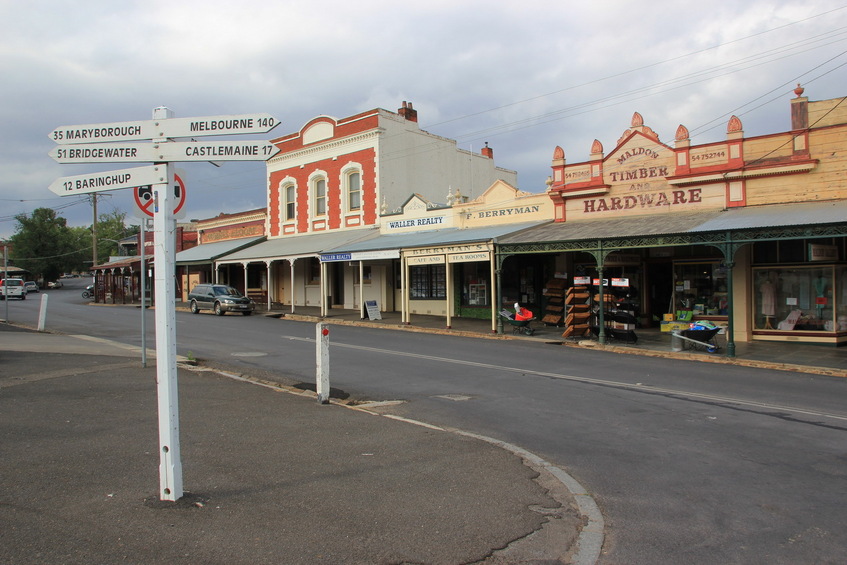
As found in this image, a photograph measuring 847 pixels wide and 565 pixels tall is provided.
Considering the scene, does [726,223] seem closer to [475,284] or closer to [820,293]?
[820,293]

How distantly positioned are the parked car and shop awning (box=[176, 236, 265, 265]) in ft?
13.8

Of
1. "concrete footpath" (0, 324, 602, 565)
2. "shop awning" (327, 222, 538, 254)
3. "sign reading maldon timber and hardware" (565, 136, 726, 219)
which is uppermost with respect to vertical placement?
"sign reading maldon timber and hardware" (565, 136, 726, 219)

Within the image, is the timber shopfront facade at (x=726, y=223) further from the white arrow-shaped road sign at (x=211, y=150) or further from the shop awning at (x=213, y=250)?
the shop awning at (x=213, y=250)

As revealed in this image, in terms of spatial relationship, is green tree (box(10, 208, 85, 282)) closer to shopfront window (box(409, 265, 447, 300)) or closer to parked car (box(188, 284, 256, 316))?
parked car (box(188, 284, 256, 316))

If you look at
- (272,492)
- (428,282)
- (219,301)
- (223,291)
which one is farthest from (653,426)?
(223,291)

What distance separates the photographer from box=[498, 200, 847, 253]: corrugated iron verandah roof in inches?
540

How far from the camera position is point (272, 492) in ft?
16.3

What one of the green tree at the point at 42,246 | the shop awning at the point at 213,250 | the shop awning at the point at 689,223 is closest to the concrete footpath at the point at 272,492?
the shop awning at the point at 689,223

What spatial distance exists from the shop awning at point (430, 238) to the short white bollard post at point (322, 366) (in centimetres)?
1128

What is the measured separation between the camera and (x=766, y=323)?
17453mm

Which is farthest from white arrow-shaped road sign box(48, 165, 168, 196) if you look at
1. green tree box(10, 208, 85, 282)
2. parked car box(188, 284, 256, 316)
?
green tree box(10, 208, 85, 282)

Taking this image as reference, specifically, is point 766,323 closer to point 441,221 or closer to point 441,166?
point 441,221

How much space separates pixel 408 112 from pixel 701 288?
17.8 meters

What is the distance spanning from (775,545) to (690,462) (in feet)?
6.60
